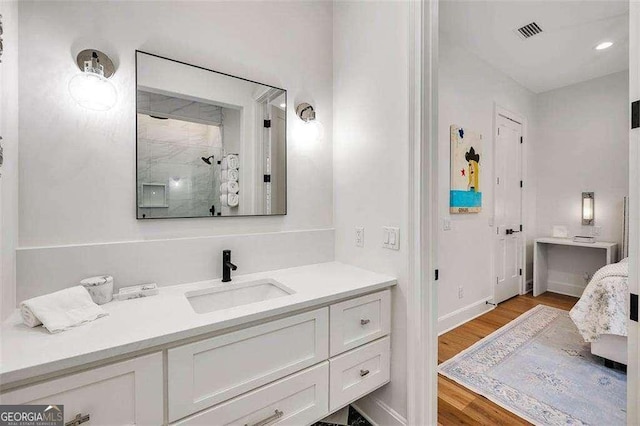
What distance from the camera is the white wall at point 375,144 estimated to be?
1503 millimetres

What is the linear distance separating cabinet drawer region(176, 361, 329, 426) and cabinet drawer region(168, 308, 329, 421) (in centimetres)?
3

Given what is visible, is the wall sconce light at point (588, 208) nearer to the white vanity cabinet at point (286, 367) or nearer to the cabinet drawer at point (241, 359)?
the white vanity cabinet at point (286, 367)

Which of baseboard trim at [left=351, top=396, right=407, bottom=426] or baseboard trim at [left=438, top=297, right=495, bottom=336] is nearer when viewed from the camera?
baseboard trim at [left=351, top=396, right=407, bottom=426]

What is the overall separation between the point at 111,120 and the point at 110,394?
1157mm

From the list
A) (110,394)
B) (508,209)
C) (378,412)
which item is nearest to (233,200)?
(110,394)

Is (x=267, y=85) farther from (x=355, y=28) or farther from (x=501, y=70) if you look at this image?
(x=501, y=70)

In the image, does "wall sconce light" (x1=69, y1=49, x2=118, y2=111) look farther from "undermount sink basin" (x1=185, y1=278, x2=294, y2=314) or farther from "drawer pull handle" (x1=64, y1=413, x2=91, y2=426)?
"drawer pull handle" (x1=64, y1=413, x2=91, y2=426)

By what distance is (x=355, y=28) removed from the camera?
5.97 ft

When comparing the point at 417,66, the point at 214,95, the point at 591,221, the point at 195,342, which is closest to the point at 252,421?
the point at 195,342

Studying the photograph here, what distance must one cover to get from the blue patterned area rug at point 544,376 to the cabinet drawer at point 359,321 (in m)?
1.04

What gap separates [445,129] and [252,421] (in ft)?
9.07

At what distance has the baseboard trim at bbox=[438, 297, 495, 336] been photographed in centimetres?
274

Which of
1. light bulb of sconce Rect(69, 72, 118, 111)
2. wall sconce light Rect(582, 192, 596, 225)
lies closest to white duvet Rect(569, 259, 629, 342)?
wall sconce light Rect(582, 192, 596, 225)

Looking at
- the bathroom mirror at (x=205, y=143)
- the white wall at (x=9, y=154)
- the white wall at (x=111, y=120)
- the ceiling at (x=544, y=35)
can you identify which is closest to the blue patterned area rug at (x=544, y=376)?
the white wall at (x=111, y=120)
